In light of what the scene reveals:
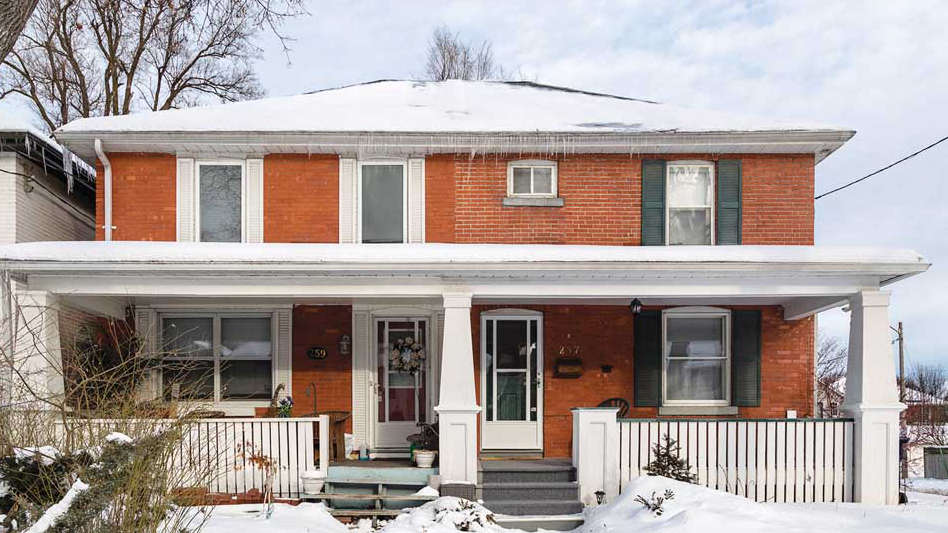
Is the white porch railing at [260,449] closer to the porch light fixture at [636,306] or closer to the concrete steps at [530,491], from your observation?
the concrete steps at [530,491]

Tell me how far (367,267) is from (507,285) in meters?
1.67

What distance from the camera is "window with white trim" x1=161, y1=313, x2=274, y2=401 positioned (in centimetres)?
1113

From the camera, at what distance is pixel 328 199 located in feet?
36.8

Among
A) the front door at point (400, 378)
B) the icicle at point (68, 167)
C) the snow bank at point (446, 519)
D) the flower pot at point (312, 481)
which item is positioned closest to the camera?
the snow bank at point (446, 519)

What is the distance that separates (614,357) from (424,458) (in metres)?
3.36

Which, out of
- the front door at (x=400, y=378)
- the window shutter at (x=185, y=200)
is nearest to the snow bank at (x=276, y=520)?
the front door at (x=400, y=378)

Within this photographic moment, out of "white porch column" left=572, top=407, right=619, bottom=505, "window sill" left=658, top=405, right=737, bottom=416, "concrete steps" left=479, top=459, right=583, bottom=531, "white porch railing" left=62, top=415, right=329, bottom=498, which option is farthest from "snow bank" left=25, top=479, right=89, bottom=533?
"window sill" left=658, top=405, right=737, bottom=416

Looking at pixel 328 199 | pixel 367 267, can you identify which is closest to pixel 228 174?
pixel 328 199

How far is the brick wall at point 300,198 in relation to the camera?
1115cm

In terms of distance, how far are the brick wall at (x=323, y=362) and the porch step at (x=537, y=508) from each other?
3017 mm

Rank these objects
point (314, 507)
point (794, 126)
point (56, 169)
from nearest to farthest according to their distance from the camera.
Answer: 1. point (314, 507)
2. point (794, 126)
3. point (56, 169)

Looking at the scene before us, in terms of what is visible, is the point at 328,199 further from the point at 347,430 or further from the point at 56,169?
the point at 56,169

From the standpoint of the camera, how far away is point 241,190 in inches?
442

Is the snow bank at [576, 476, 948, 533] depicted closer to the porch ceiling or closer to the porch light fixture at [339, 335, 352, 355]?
the porch ceiling
